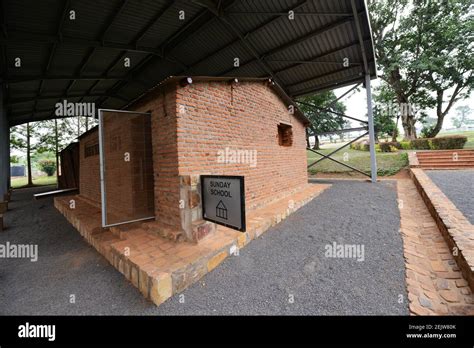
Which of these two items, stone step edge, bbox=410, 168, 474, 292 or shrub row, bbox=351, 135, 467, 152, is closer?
stone step edge, bbox=410, 168, 474, 292

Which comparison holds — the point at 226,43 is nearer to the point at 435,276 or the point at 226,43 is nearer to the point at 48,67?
the point at 48,67

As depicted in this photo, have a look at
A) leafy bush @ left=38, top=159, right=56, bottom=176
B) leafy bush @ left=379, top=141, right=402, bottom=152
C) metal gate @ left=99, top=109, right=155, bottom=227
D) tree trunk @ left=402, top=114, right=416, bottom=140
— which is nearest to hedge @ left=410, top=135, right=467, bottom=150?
leafy bush @ left=379, top=141, right=402, bottom=152

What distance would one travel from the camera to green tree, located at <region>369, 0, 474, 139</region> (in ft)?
48.8

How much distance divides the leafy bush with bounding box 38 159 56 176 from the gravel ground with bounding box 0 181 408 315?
40.3 metres

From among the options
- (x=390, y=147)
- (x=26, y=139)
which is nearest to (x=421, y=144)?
(x=390, y=147)

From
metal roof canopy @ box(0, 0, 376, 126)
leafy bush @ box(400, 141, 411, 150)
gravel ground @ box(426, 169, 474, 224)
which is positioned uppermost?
metal roof canopy @ box(0, 0, 376, 126)

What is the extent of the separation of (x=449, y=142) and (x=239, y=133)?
18052 mm

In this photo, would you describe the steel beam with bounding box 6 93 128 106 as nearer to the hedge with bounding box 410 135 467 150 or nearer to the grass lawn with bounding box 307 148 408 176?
the grass lawn with bounding box 307 148 408 176

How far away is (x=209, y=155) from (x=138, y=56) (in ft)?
24.8

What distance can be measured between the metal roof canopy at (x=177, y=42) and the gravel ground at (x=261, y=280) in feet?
20.7

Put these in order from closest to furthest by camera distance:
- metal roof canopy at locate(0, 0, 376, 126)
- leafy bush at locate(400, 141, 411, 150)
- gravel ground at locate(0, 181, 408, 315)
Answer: gravel ground at locate(0, 181, 408, 315) < metal roof canopy at locate(0, 0, 376, 126) < leafy bush at locate(400, 141, 411, 150)

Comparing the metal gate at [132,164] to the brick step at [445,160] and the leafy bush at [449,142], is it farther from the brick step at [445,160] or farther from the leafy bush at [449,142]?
the leafy bush at [449,142]

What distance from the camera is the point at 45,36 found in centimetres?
611
